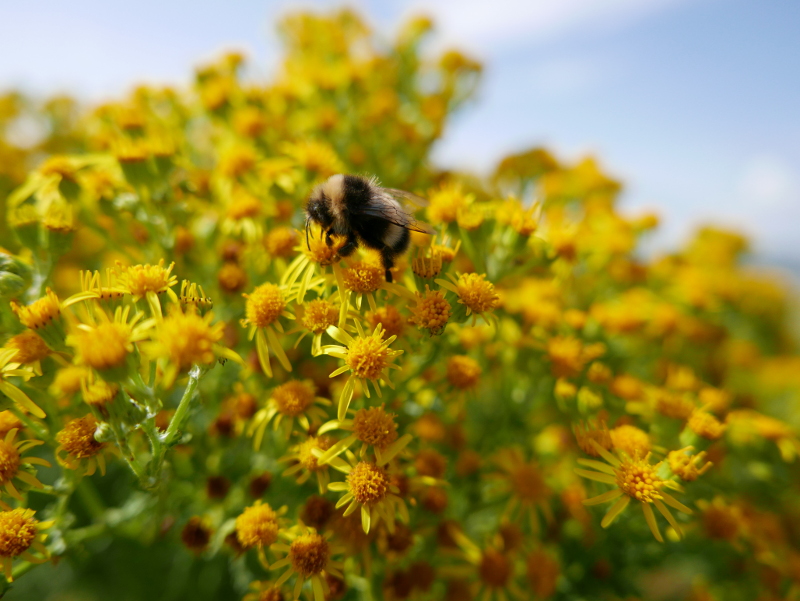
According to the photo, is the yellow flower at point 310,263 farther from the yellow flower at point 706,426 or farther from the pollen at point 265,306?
the yellow flower at point 706,426

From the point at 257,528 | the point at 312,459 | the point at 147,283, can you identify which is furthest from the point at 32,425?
the point at 312,459

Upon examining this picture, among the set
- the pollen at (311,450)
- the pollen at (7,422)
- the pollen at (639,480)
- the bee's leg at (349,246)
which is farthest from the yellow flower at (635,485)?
the pollen at (7,422)

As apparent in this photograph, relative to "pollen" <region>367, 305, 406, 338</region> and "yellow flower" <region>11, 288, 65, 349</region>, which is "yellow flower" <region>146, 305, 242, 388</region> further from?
"pollen" <region>367, 305, 406, 338</region>

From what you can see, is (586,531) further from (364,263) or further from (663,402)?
(364,263)

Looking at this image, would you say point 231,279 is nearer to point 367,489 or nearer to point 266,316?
point 266,316

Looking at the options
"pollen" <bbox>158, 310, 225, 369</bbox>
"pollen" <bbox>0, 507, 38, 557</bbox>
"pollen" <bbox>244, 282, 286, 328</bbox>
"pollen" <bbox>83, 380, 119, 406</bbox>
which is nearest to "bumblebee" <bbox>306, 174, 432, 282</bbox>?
"pollen" <bbox>244, 282, 286, 328</bbox>
